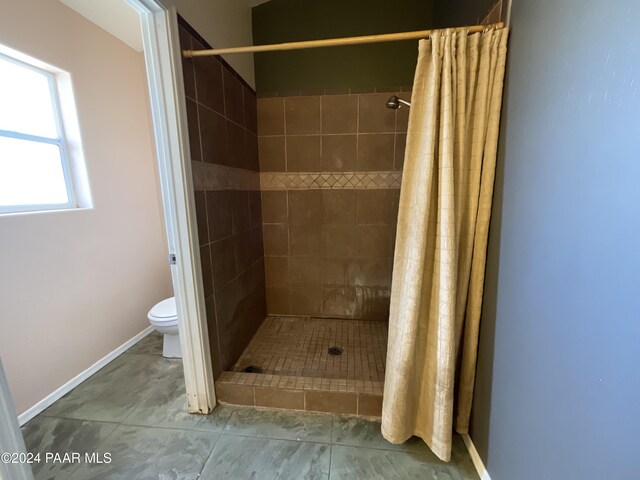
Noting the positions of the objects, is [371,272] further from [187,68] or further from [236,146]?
[187,68]

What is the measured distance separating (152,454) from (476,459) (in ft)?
4.99

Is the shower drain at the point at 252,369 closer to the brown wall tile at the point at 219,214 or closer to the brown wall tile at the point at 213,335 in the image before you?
the brown wall tile at the point at 213,335

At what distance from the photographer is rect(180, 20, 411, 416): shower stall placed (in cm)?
153

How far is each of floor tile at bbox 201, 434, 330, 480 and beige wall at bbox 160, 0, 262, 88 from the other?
2043 millimetres

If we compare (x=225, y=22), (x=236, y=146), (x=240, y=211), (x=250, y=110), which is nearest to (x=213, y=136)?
(x=236, y=146)

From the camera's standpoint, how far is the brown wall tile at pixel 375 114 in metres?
2.10

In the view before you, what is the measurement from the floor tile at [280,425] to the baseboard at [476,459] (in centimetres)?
67

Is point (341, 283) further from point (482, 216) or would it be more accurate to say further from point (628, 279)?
point (628, 279)

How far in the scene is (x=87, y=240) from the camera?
184cm

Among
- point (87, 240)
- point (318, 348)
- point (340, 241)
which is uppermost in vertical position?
point (87, 240)

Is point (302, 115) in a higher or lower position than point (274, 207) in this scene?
higher

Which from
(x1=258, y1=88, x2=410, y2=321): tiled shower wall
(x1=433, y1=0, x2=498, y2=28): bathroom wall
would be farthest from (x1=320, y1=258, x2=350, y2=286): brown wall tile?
(x1=433, y1=0, x2=498, y2=28): bathroom wall

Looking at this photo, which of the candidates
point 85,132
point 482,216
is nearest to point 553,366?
point 482,216

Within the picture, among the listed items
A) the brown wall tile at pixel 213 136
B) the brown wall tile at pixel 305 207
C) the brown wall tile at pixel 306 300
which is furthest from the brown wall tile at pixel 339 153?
the brown wall tile at pixel 306 300
